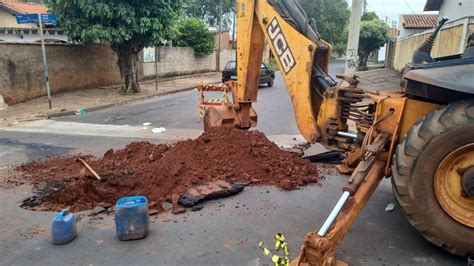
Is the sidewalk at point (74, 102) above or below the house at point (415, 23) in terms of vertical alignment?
below

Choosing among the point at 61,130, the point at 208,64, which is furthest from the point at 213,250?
the point at 208,64

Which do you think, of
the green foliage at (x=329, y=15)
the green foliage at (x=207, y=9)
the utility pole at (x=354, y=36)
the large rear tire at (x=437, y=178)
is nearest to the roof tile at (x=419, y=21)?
the green foliage at (x=329, y=15)

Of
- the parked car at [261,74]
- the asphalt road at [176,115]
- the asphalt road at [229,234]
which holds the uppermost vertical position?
the parked car at [261,74]

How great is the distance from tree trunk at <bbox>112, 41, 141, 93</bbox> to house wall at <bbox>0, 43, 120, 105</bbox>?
1791 millimetres

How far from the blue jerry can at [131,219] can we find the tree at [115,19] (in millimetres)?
12159

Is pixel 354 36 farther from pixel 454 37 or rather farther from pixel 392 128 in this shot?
pixel 392 128

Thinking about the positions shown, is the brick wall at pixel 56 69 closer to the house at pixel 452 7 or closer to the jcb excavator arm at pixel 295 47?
the jcb excavator arm at pixel 295 47

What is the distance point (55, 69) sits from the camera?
16.2m

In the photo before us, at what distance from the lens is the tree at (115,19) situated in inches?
584

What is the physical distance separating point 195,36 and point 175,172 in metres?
24.7

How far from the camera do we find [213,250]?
4090 millimetres

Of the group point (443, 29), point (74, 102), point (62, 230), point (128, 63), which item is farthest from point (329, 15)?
point (62, 230)

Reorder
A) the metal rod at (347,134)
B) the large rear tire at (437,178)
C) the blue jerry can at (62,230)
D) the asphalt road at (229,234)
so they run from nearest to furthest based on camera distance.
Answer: the large rear tire at (437,178) → the asphalt road at (229,234) → the blue jerry can at (62,230) → the metal rod at (347,134)

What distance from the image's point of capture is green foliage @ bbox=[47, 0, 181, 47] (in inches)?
582
